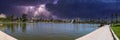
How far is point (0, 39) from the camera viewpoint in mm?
14086

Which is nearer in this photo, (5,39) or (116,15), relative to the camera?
(5,39)

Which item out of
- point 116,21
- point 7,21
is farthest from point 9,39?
point 7,21

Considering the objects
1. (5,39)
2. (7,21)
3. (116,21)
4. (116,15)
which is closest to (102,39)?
(5,39)

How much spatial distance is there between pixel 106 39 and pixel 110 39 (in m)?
0.20

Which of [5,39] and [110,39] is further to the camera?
[5,39]

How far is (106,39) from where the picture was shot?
44.1ft

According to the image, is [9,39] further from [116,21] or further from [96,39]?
[116,21]

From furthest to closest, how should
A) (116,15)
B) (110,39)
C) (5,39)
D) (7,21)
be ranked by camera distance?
1. (7,21)
2. (116,15)
3. (5,39)
4. (110,39)

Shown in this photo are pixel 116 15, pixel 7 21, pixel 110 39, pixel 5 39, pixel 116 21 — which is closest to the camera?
pixel 110 39

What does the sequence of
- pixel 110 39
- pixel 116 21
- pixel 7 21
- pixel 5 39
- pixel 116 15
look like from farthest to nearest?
pixel 7 21 < pixel 116 21 < pixel 116 15 < pixel 5 39 < pixel 110 39

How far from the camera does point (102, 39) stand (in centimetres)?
1382

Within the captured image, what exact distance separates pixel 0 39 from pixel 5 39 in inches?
25.5

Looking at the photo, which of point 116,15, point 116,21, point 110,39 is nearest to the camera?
point 110,39

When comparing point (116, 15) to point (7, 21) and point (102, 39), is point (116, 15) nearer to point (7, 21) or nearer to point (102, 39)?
point (7, 21)
